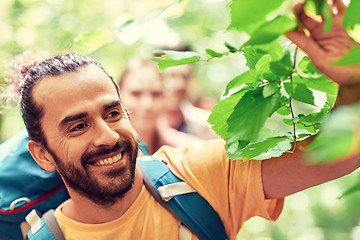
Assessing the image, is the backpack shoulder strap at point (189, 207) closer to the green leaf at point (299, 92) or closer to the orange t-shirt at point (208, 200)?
the orange t-shirt at point (208, 200)

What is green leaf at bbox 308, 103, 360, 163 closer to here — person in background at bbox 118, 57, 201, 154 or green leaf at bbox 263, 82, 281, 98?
green leaf at bbox 263, 82, 281, 98

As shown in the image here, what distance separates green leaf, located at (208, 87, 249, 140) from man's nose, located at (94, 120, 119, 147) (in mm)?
466

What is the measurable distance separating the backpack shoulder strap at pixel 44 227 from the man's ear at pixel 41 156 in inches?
7.1

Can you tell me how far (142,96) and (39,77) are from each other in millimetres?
1689

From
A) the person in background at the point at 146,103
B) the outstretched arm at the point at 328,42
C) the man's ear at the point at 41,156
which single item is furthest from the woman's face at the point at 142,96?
the outstretched arm at the point at 328,42

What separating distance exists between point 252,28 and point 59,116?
3.11 ft

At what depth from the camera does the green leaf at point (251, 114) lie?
0.76 metres

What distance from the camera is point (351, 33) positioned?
0.79 meters

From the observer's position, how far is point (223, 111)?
95cm

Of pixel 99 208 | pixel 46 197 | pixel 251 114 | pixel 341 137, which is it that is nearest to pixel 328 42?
pixel 251 114

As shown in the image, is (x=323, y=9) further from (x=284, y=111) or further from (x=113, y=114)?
(x=113, y=114)

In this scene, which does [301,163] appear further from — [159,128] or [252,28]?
[159,128]

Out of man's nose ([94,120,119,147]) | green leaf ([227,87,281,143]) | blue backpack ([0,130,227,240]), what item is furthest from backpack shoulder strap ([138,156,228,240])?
green leaf ([227,87,281,143])

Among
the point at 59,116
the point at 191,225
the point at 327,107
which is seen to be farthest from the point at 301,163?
the point at 59,116
